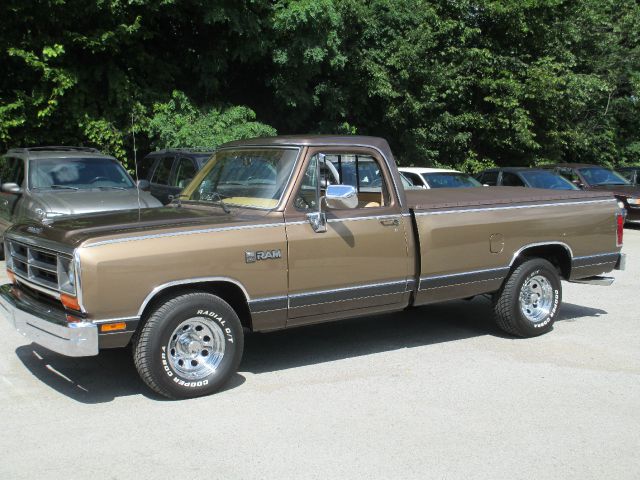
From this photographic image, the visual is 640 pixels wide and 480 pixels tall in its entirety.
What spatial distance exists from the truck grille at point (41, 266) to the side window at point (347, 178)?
Result: 185 centimetres

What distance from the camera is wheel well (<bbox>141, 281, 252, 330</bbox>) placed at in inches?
204

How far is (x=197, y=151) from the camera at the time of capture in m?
12.6

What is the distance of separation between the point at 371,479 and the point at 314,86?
17036 millimetres

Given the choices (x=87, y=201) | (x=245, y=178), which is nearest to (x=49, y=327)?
(x=245, y=178)

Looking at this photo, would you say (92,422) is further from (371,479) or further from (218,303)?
(371,479)

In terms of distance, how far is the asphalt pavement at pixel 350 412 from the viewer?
167 inches

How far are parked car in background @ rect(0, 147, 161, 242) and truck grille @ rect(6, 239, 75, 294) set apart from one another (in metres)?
3.84

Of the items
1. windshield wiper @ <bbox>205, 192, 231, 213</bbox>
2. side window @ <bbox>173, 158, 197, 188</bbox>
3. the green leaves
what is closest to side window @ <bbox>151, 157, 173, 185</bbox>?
side window @ <bbox>173, 158, 197, 188</bbox>

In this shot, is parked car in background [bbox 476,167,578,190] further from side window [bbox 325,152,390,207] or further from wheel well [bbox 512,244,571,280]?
side window [bbox 325,152,390,207]

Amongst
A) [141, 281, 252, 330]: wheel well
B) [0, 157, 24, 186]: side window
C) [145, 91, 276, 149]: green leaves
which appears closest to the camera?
[141, 281, 252, 330]: wheel well

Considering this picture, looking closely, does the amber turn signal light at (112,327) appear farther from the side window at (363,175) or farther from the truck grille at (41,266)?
the side window at (363,175)

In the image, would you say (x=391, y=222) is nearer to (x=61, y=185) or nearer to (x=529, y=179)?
(x=61, y=185)

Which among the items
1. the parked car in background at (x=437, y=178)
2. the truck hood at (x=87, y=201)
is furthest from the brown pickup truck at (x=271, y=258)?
the parked car in background at (x=437, y=178)

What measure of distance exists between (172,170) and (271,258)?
25.0 feet
